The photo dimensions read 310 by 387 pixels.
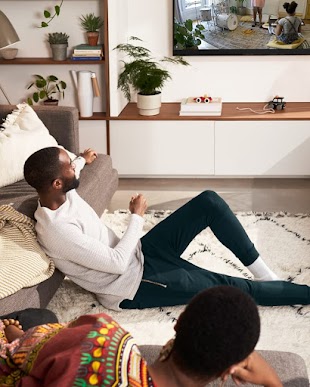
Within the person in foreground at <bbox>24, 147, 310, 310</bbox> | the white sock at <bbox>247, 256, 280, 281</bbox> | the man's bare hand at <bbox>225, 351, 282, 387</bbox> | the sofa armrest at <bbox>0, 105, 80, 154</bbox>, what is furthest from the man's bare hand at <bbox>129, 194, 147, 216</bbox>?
the man's bare hand at <bbox>225, 351, 282, 387</bbox>

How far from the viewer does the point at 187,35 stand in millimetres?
4750

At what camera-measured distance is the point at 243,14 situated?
470 centimetres

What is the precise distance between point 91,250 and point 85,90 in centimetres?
208

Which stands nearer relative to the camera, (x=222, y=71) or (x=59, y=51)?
(x=59, y=51)

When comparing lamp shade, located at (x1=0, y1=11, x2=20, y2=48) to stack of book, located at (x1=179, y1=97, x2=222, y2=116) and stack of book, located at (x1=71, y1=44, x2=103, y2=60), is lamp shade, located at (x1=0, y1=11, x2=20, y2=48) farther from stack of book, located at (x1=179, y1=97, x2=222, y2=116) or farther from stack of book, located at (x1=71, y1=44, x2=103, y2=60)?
stack of book, located at (x1=179, y1=97, x2=222, y2=116)

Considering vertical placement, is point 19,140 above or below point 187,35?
below

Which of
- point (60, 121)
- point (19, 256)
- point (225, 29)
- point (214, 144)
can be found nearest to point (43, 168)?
point (19, 256)

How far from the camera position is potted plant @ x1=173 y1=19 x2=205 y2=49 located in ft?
15.5

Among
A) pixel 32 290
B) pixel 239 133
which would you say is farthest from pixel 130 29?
pixel 32 290

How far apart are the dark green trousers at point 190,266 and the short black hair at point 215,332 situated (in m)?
1.46

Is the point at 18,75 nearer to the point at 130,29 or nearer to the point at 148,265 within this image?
the point at 130,29

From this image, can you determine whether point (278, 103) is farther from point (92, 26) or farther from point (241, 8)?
point (92, 26)

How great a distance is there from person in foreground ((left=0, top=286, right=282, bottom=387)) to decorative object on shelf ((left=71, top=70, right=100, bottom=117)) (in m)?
3.10

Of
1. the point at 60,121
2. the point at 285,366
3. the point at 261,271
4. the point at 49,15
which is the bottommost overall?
the point at 261,271
